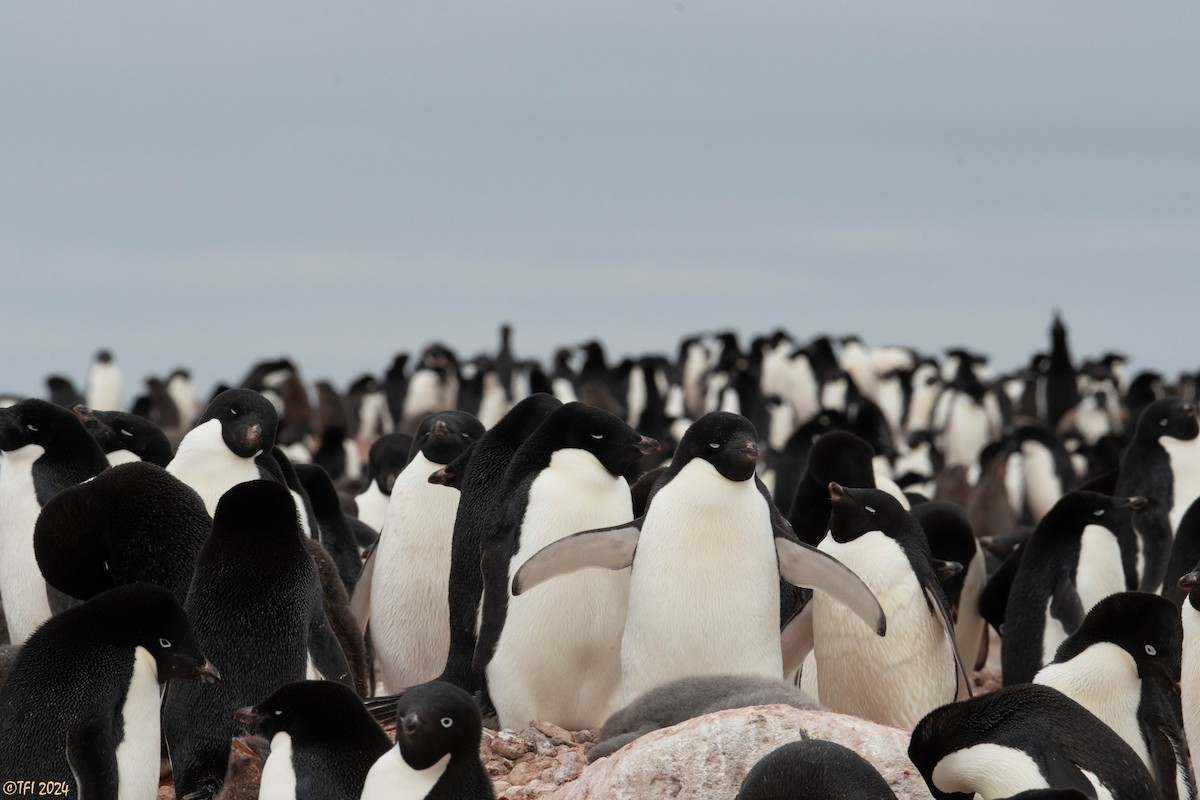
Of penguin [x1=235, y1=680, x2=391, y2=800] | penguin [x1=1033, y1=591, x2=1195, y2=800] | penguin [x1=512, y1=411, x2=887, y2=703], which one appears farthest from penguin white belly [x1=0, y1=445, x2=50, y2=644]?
penguin [x1=1033, y1=591, x2=1195, y2=800]

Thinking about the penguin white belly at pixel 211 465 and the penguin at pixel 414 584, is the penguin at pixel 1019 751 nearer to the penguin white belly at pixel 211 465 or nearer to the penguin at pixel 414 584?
the penguin at pixel 414 584

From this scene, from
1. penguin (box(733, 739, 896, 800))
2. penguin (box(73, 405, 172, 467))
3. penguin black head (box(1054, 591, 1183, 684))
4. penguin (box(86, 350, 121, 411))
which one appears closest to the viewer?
penguin (box(733, 739, 896, 800))

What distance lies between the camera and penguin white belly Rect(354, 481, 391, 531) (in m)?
10.4

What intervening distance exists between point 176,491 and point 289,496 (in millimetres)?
539

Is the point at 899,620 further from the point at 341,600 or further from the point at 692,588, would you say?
the point at 341,600

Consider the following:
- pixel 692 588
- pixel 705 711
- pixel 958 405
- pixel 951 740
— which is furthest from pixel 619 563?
pixel 958 405

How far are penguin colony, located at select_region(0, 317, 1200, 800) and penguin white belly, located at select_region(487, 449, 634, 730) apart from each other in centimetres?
1

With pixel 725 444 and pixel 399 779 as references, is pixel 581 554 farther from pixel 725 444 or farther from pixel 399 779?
pixel 399 779

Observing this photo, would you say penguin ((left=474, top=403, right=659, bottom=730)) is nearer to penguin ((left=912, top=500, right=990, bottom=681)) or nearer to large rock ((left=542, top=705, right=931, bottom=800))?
large rock ((left=542, top=705, right=931, bottom=800))

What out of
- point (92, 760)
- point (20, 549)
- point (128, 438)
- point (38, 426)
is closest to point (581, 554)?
point (92, 760)

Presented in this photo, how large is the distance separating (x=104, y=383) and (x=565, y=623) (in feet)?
87.4

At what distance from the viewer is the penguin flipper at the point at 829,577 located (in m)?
6.07

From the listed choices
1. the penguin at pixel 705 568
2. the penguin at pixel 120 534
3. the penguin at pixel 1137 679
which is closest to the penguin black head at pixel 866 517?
the penguin at pixel 705 568

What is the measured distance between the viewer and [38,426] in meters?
6.81
